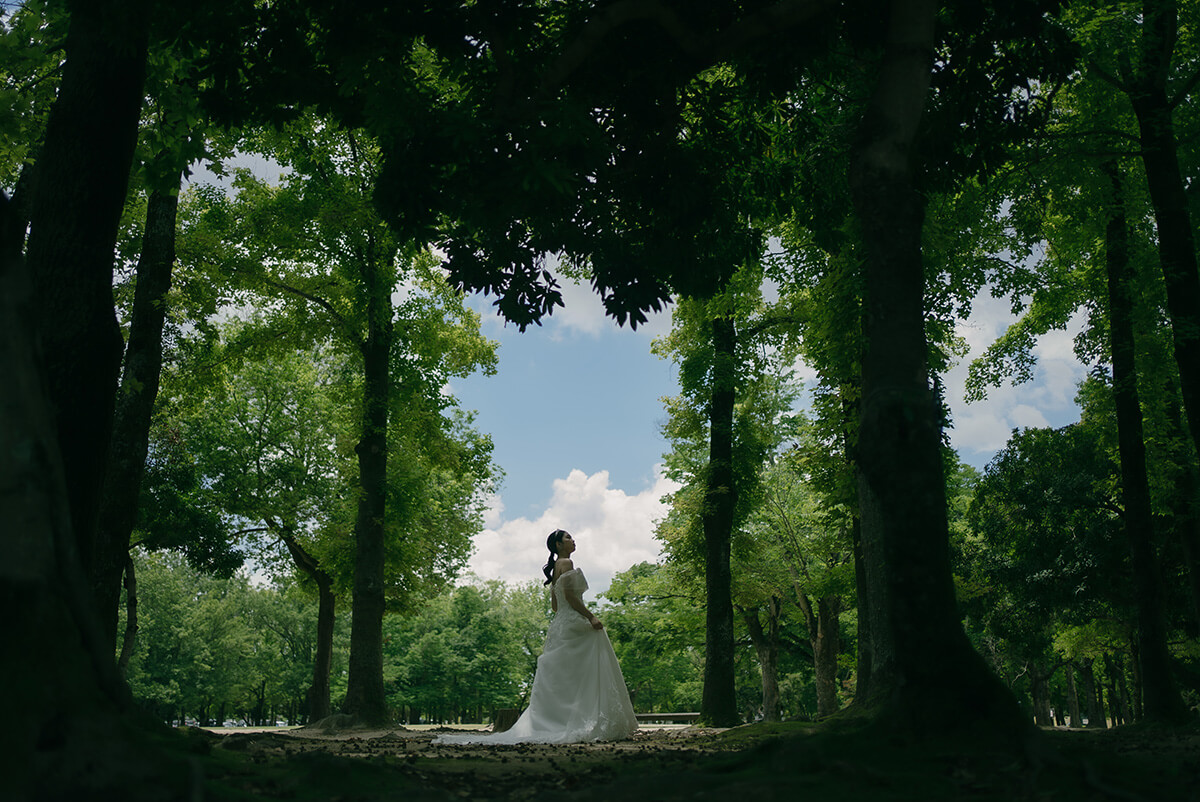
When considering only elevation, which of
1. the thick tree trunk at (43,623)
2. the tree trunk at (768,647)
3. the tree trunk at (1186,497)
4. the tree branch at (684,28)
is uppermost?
the tree branch at (684,28)

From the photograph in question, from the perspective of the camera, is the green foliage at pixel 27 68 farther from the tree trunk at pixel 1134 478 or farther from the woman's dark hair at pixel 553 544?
the tree trunk at pixel 1134 478

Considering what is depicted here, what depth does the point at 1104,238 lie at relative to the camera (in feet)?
54.6

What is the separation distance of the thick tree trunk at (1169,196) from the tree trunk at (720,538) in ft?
30.4

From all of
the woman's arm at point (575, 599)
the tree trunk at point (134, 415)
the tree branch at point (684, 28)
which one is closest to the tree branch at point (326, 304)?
the tree trunk at point (134, 415)

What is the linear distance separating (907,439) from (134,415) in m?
10.4

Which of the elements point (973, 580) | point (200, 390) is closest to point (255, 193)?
point (200, 390)

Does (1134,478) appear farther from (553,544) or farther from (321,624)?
(321,624)

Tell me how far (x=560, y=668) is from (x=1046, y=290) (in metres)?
12.0

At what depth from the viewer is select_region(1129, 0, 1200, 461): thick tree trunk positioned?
428 inches

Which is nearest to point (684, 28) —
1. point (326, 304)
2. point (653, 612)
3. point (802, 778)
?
point (802, 778)

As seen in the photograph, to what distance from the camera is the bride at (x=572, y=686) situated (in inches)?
459

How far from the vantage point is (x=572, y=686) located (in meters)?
12.3

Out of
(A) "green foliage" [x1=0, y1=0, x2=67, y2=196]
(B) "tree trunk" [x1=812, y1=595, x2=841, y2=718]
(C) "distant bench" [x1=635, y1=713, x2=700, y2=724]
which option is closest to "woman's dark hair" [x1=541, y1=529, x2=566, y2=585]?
(A) "green foliage" [x1=0, y1=0, x2=67, y2=196]

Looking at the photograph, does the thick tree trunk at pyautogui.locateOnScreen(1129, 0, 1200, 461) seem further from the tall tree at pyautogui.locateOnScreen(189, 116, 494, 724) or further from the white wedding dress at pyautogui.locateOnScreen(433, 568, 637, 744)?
the tall tree at pyautogui.locateOnScreen(189, 116, 494, 724)
